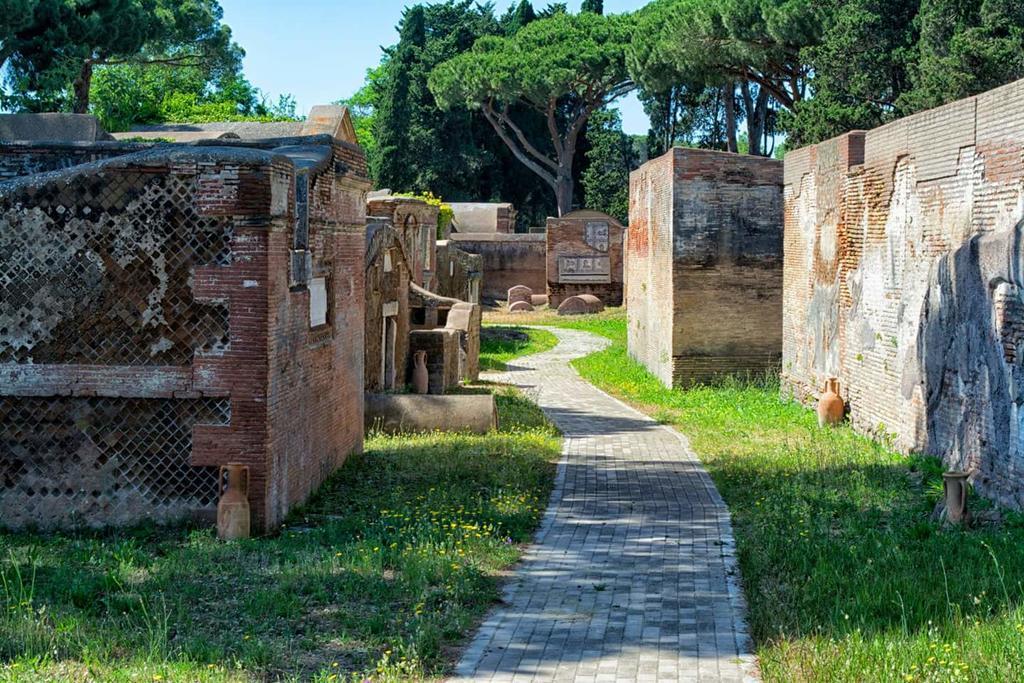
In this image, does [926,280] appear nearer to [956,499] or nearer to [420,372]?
[956,499]

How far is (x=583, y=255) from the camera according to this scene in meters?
46.0

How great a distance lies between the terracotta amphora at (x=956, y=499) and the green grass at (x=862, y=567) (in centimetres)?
19

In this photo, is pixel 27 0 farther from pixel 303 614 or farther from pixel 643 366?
pixel 303 614

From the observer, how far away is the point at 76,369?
34.5 feet

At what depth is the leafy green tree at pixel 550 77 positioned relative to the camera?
5131 cm

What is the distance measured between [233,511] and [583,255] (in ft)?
120

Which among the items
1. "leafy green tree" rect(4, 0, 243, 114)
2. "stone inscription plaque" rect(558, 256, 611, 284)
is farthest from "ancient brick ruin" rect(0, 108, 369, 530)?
"stone inscription plaque" rect(558, 256, 611, 284)

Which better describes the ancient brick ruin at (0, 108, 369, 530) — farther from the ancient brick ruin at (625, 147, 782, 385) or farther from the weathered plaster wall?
Answer: the weathered plaster wall

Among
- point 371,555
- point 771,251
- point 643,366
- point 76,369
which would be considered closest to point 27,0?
point 643,366

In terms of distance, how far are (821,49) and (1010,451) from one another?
25.0 m

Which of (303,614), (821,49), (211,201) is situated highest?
(821,49)

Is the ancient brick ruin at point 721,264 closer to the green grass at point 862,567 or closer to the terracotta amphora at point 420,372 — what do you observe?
the terracotta amphora at point 420,372

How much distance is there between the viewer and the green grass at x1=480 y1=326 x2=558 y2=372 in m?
29.7

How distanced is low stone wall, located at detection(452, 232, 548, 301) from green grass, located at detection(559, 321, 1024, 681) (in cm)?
3286
